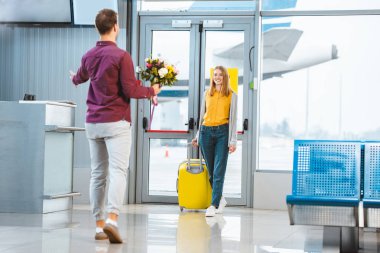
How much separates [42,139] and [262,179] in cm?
280

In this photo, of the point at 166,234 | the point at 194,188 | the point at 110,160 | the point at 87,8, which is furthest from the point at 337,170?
the point at 87,8

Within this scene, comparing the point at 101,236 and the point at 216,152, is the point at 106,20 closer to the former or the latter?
the point at 101,236

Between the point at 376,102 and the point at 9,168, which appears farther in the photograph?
the point at 376,102

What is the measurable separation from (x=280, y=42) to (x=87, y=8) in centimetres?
235

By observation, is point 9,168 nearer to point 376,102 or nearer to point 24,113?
point 24,113

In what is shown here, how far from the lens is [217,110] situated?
281 inches

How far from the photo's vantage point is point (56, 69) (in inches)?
335

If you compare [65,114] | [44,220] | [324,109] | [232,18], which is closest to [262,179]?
[324,109]

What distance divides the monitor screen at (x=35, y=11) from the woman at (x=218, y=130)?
89.5 inches

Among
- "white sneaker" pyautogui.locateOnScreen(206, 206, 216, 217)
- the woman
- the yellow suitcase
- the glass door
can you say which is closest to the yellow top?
the woman

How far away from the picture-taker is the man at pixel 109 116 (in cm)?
449

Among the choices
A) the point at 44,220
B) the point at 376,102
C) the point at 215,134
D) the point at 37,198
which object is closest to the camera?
the point at 44,220

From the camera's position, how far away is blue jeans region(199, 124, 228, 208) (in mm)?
7035

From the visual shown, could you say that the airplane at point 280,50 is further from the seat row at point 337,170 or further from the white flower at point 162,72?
the seat row at point 337,170
